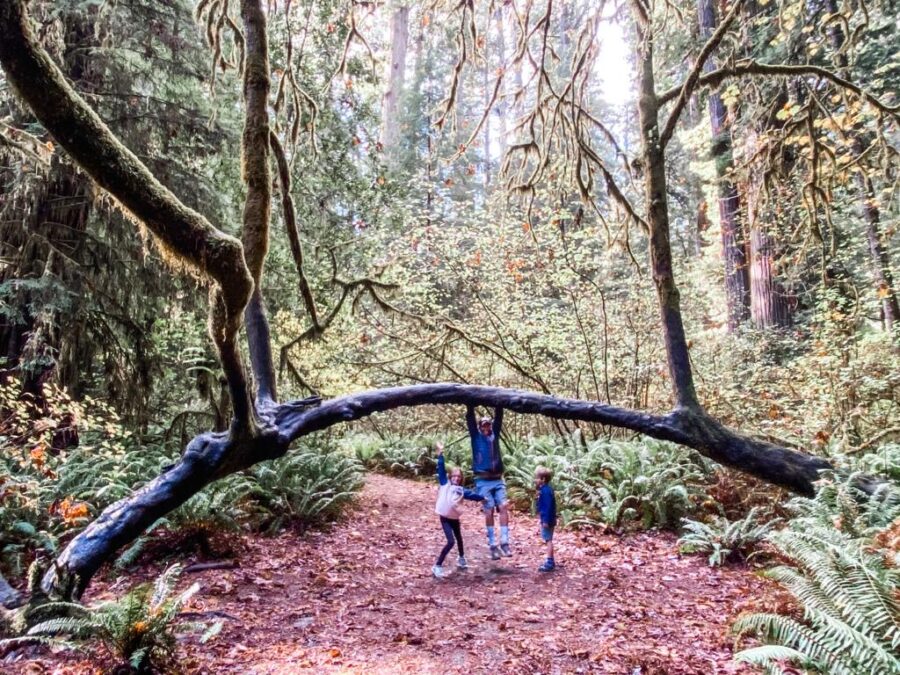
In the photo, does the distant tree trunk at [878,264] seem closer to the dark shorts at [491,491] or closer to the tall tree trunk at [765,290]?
the tall tree trunk at [765,290]

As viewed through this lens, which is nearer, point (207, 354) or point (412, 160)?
point (207, 354)

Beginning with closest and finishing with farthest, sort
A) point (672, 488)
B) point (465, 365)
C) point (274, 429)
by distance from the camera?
point (274, 429)
point (672, 488)
point (465, 365)

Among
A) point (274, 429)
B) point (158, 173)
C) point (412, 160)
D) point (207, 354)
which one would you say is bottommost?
point (274, 429)

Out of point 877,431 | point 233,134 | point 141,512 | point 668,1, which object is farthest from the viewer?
Answer: point 233,134

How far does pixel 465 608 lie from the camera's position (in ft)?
17.6

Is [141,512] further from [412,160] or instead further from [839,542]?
[412,160]

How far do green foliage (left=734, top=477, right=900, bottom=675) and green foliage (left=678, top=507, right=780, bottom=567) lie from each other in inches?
48.9

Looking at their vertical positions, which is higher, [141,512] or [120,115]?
[120,115]

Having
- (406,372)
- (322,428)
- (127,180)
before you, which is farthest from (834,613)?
(406,372)

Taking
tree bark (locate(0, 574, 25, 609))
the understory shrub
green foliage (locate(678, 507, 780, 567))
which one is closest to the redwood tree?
tree bark (locate(0, 574, 25, 609))

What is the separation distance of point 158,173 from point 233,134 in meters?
1.47

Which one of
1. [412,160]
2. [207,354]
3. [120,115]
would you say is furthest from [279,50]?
[412,160]

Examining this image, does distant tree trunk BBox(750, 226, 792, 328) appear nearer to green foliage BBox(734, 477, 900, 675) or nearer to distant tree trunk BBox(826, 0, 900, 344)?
distant tree trunk BBox(826, 0, 900, 344)

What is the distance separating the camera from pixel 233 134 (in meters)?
9.32
